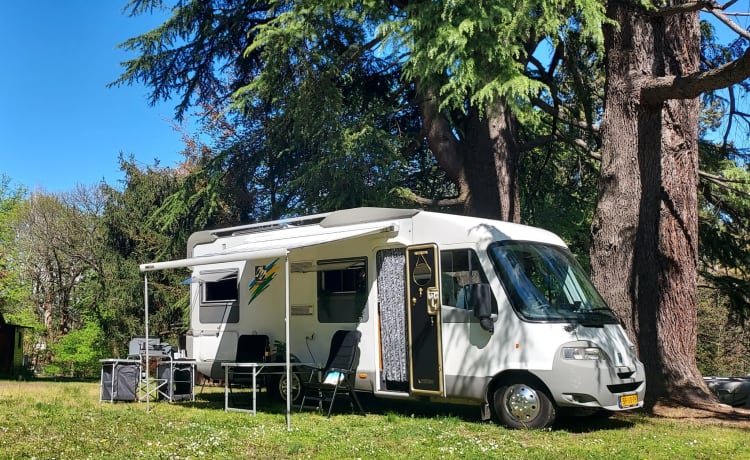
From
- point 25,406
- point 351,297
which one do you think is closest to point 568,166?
point 351,297

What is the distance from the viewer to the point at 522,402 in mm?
8305

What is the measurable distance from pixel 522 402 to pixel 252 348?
447 centimetres

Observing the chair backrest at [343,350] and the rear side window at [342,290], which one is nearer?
the chair backrest at [343,350]

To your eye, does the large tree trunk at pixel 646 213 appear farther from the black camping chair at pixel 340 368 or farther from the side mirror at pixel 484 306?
the black camping chair at pixel 340 368

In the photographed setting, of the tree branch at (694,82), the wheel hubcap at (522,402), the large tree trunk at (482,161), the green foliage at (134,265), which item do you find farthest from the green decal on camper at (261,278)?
the green foliage at (134,265)

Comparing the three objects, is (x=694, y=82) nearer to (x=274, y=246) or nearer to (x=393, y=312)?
(x=393, y=312)

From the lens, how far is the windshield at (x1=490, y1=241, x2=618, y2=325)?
8.40 metres

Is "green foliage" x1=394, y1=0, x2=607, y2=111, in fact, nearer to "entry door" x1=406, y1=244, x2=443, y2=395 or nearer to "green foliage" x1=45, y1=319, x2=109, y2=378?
"entry door" x1=406, y1=244, x2=443, y2=395

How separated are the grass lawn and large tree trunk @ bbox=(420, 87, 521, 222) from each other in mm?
5148

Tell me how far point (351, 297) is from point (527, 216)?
7.60m

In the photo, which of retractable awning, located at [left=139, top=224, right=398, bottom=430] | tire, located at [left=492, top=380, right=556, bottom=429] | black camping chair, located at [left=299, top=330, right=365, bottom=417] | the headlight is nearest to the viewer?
the headlight

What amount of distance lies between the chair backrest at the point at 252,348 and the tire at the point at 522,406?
3928 mm

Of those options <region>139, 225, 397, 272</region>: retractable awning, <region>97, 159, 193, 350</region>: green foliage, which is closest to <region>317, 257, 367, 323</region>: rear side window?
<region>139, 225, 397, 272</region>: retractable awning

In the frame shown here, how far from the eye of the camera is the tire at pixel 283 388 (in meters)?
10.7
